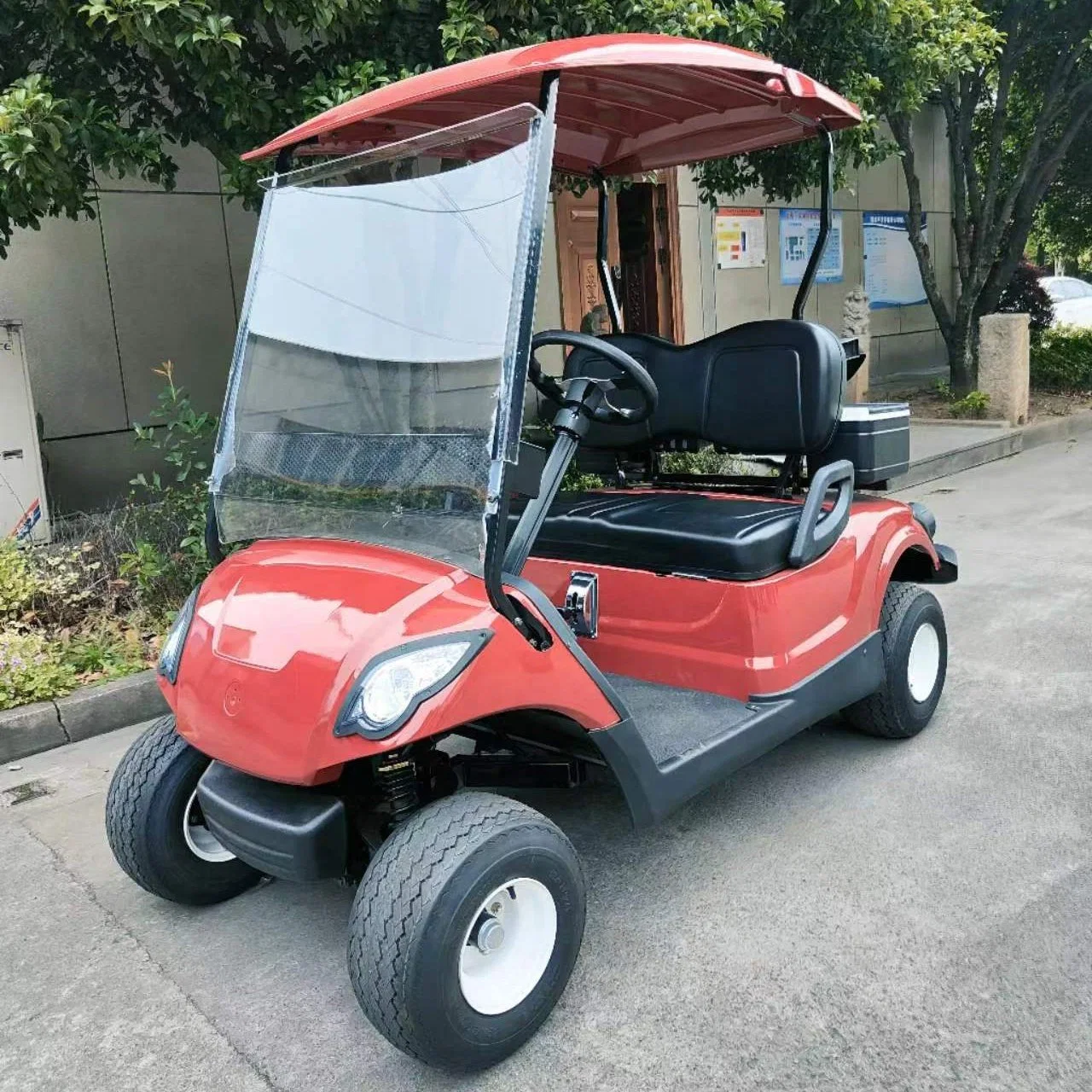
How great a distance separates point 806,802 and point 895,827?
0.93 feet

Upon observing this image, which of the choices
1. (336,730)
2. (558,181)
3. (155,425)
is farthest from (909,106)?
(336,730)

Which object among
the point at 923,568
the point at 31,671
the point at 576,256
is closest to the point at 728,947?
the point at 923,568

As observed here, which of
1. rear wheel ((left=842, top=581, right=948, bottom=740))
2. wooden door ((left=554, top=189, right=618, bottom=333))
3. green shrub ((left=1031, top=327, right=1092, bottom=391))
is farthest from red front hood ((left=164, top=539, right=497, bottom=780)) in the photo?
green shrub ((left=1031, top=327, right=1092, bottom=391))

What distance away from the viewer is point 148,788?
2541 mm

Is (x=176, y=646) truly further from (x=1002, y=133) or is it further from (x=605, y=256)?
(x=1002, y=133)

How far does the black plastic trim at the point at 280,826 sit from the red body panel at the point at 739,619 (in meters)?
1.13

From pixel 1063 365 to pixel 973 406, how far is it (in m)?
2.83

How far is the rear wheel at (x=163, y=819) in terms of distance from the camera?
100 inches

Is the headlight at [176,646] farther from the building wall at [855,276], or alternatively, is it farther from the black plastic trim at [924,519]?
the building wall at [855,276]

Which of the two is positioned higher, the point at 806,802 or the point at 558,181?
the point at 558,181

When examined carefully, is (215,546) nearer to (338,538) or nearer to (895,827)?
(338,538)

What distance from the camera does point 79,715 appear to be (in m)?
4.06

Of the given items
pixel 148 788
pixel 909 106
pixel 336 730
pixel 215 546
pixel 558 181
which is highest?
pixel 909 106

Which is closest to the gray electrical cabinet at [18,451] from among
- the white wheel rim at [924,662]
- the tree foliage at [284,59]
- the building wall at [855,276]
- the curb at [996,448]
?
the tree foliage at [284,59]
